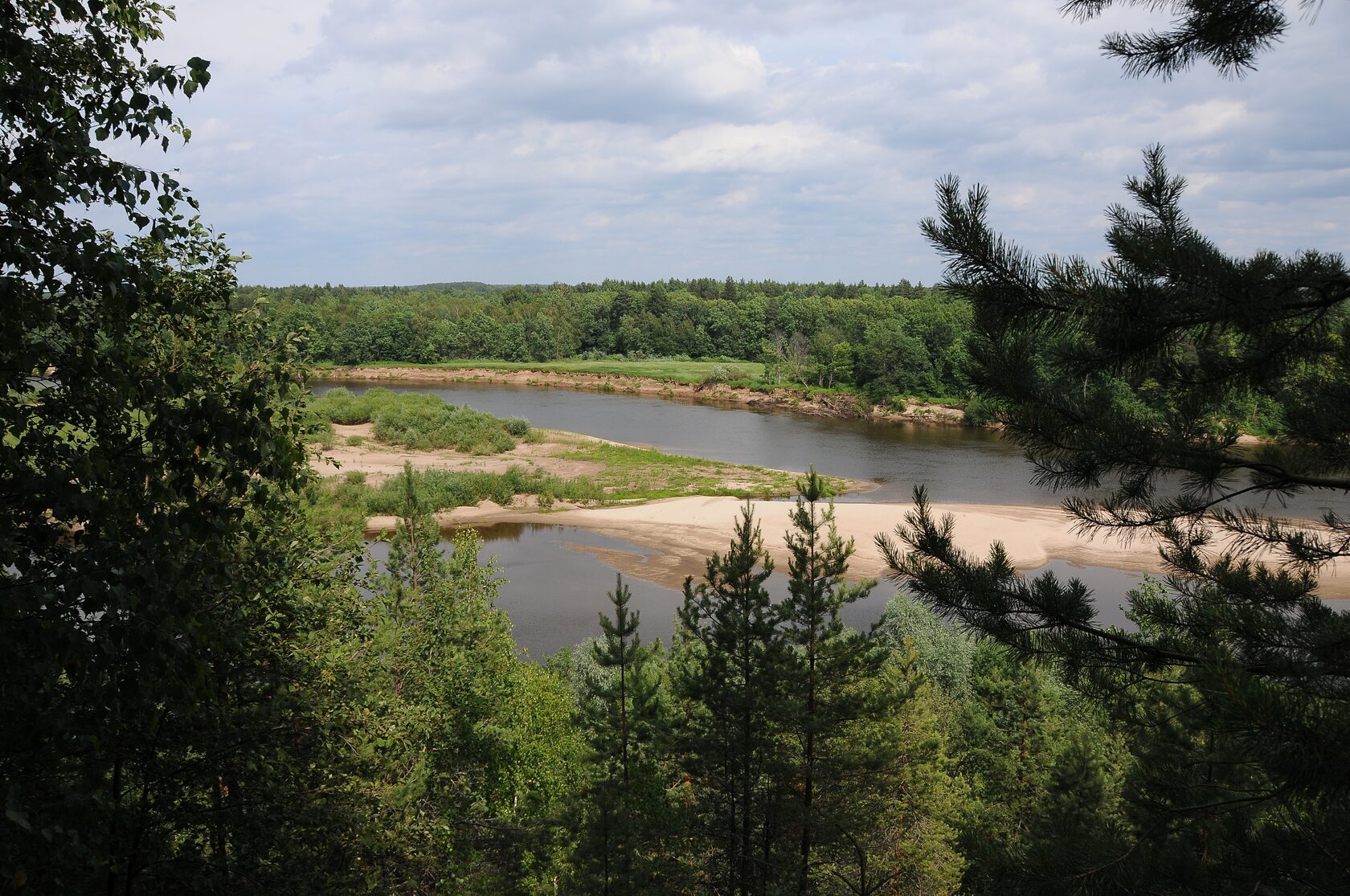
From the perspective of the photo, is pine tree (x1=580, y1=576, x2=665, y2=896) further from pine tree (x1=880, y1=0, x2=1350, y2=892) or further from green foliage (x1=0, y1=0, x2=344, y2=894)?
pine tree (x1=880, y1=0, x2=1350, y2=892)

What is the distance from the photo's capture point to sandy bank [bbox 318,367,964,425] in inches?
2852

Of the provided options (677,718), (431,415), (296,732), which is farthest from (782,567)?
(431,415)

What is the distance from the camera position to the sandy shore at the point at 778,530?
31594 millimetres

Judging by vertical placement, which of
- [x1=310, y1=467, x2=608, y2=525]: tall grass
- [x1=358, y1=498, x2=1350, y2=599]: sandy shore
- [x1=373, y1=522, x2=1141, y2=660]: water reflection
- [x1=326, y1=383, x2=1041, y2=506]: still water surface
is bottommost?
[x1=373, y1=522, x2=1141, y2=660]: water reflection

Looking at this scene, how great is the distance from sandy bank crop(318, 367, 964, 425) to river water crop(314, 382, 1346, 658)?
245 centimetres

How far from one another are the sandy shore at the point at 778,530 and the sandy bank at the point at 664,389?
103 ft

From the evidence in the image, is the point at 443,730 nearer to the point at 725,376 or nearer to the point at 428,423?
the point at 428,423

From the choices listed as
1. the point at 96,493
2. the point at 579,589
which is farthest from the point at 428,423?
the point at 96,493

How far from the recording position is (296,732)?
627 centimetres

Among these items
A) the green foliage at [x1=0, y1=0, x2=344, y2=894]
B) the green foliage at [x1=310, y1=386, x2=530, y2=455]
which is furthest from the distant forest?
the green foliage at [x1=0, y1=0, x2=344, y2=894]

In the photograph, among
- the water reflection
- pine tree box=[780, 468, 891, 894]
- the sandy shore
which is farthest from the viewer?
the sandy shore

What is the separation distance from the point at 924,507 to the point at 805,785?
23.8 ft

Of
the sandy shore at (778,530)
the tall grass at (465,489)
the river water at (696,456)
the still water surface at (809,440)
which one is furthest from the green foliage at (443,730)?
the still water surface at (809,440)

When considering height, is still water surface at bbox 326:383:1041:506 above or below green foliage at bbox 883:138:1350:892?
below
